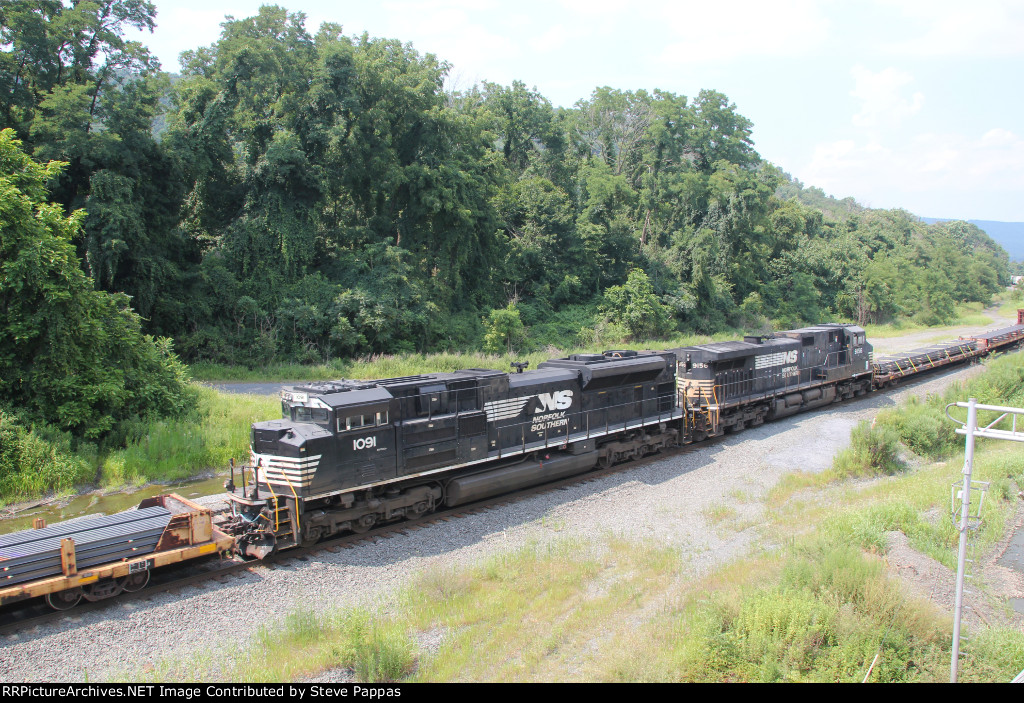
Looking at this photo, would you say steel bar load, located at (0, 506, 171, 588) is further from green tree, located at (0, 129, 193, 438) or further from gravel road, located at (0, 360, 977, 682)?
green tree, located at (0, 129, 193, 438)

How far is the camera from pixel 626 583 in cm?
937

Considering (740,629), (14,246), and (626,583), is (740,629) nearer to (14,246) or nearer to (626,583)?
(626,583)

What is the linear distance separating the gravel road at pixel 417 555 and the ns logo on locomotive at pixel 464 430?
62cm

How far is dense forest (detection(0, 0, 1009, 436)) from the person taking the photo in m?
16.4

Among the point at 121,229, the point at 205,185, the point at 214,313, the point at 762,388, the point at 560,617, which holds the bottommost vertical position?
the point at 560,617

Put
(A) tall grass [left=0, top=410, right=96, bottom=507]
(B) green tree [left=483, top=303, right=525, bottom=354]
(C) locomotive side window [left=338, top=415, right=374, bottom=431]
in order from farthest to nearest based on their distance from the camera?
(B) green tree [left=483, top=303, right=525, bottom=354] < (A) tall grass [left=0, top=410, right=96, bottom=507] < (C) locomotive side window [left=338, top=415, right=374, bottom=431]

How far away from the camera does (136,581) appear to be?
9.26 m

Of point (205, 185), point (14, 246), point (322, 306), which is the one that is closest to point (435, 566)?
point (14, 246)

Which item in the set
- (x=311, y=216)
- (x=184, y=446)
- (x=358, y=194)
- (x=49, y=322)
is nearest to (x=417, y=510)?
(x=184, y=446)

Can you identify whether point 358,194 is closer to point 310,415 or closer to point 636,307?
point 636,307

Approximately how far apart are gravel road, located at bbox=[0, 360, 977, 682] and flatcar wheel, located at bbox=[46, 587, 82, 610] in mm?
227

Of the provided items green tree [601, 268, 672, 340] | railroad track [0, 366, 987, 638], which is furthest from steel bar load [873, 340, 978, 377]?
railroad track [0, 366, 987, 638]

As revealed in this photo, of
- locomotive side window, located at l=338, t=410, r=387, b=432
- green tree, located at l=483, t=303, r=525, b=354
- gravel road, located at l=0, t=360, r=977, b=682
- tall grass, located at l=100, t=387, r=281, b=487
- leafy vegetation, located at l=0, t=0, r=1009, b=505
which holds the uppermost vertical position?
leafy vegetation, located at l=0, t=0, r=1009, b=505

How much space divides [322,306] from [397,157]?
8.56 m
